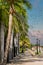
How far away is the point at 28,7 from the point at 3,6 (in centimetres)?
286

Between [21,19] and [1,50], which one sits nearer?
[21,19]

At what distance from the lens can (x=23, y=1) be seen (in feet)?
104

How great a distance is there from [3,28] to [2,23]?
134 cm

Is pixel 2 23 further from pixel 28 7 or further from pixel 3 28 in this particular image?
pixel 28 7

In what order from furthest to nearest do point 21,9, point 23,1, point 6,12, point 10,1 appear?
point 21,9 → point 6,12 → point 23,1 → point 10,1

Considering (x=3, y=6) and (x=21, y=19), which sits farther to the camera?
(x=3, y=6)

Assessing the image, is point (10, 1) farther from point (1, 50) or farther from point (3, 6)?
point (1, 50)

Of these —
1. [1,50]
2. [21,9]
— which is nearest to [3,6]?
[21,9]

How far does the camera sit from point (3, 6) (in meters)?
34.2

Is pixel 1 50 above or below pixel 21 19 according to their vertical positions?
below

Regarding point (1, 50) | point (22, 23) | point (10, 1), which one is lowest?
point (1, 50)

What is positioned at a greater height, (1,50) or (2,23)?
(2,23)

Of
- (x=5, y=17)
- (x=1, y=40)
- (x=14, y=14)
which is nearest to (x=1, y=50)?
(x=1, y=40)

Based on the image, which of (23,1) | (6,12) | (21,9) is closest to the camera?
(23,1)
